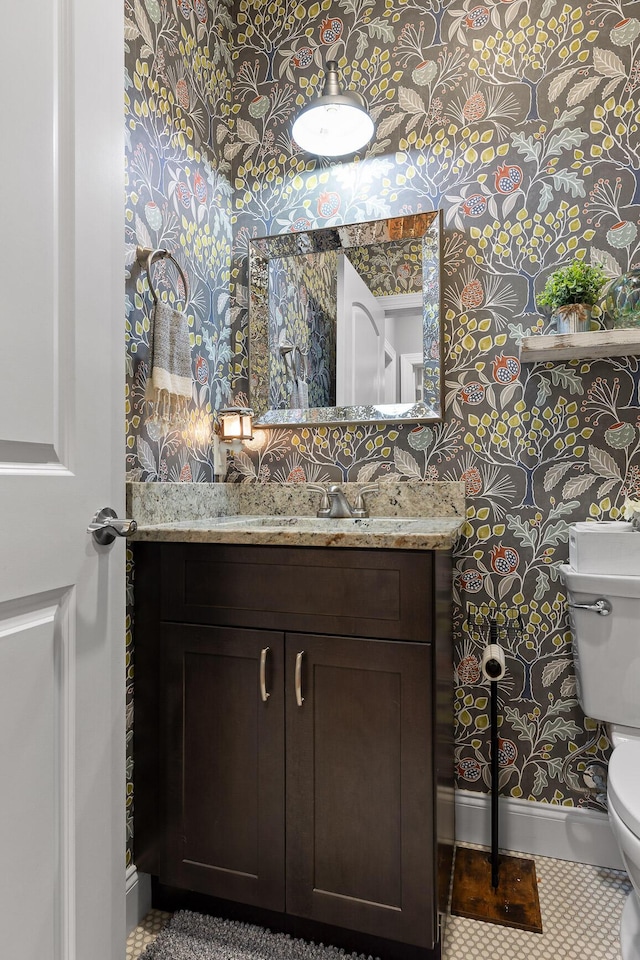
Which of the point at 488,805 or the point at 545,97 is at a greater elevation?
the point at 545,97

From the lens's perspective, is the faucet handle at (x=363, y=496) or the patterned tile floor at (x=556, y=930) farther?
the faucet handle at (x=363, y=496)

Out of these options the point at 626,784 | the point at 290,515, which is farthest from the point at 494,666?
the point at 290,515

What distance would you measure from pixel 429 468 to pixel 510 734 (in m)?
0.85

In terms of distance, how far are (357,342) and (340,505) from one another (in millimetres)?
549

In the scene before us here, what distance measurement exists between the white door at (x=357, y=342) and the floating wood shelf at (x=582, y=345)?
18.4 inches

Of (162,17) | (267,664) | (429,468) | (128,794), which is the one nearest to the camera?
(267,664)

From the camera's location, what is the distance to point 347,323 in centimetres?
192

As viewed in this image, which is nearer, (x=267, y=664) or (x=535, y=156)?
(x=267, y=664)

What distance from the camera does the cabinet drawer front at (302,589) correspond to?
4.06ft

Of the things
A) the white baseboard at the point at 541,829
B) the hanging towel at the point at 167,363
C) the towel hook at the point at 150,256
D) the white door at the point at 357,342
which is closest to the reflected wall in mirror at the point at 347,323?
the white door at the point at 357,342

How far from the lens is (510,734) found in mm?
1738

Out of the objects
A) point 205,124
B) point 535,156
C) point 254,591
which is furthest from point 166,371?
point 535,156

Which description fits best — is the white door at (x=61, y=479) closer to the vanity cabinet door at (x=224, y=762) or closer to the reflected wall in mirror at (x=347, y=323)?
the vanity cabinet door at (x=224, y=762)

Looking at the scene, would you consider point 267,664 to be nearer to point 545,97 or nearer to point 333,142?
point 333,142
